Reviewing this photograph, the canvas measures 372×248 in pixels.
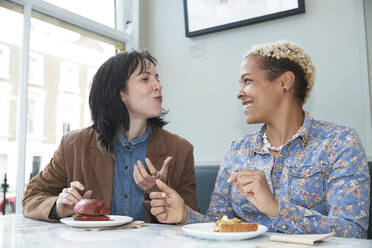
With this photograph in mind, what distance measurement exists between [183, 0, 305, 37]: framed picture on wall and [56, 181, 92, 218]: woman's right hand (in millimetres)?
1584

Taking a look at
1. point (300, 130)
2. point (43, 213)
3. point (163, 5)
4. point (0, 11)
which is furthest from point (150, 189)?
point (163, 5)

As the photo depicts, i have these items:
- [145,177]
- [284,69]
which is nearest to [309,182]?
[284,69]

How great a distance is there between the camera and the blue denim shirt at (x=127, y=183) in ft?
5.54

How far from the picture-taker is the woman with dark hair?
1.68 m

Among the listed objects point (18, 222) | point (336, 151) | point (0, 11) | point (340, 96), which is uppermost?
point (0, 11)

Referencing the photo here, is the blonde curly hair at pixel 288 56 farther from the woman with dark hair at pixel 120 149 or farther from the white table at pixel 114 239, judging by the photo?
the white table at pixel 114 239

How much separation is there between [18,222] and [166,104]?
5.26ft

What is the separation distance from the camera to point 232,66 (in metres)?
2.55

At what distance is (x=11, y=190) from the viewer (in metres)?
2.19

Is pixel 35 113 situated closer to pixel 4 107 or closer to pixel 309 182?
pixel 4 107

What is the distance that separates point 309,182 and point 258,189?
330 mm

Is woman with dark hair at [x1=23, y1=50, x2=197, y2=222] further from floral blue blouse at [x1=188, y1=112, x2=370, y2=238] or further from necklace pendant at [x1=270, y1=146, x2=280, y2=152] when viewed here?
necklace pendant at [x1=270, y1=146, x2=280, y2=152]

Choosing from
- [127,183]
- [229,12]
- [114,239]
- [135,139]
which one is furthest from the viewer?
[229,12]

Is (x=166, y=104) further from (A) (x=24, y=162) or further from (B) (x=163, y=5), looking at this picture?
(A) (x=24, y=162)
